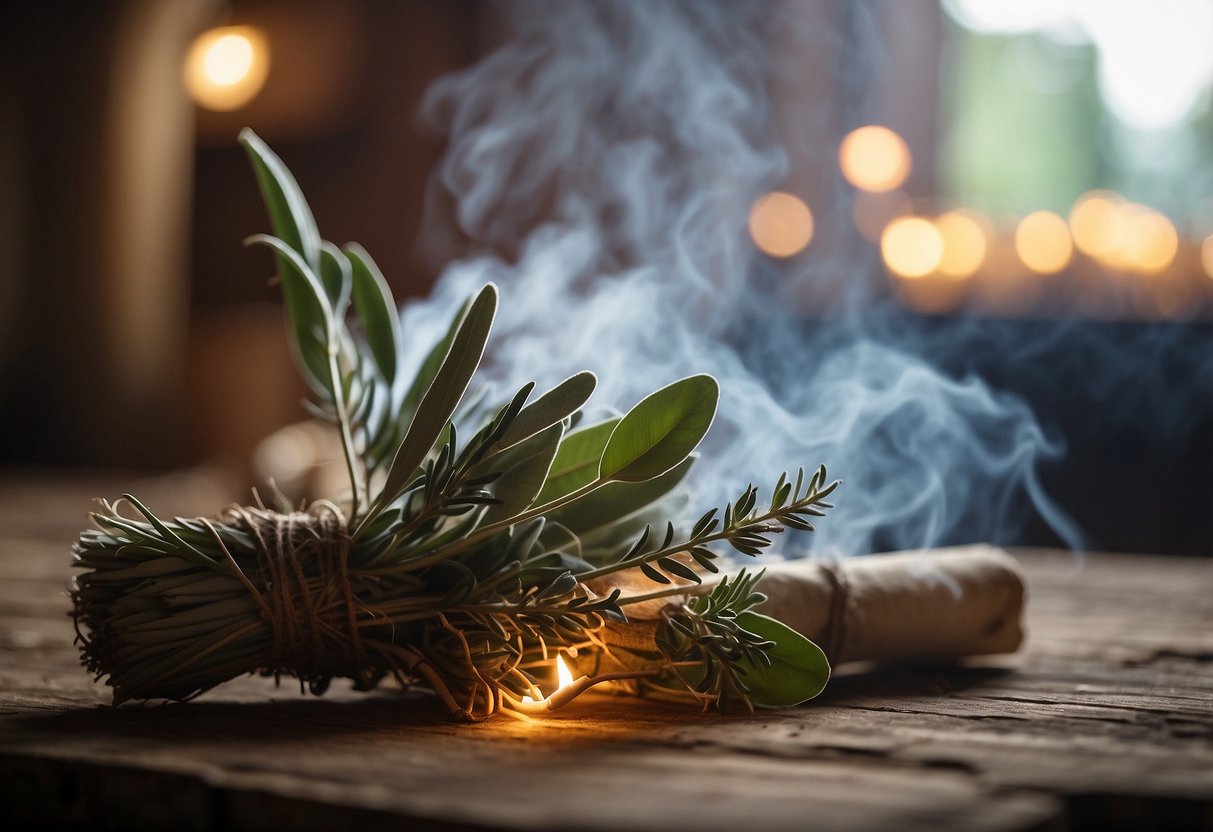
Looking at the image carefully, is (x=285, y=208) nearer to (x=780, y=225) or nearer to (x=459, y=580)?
(x=459, y=580)

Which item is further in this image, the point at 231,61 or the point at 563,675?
the point at 231,61

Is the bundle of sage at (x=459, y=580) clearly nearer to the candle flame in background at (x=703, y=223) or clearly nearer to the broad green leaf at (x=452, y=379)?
the broad green leaf at (x=452, y=379)

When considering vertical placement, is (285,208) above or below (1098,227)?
below

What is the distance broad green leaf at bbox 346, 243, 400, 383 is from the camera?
922mm

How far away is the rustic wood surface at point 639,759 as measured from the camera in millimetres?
524

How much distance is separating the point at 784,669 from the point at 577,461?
19 cm

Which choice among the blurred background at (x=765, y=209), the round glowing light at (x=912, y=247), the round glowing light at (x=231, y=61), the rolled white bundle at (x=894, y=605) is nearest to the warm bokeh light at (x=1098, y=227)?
the blurred background at (x=765, y=209)

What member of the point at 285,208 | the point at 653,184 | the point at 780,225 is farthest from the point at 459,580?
the point at 653,184

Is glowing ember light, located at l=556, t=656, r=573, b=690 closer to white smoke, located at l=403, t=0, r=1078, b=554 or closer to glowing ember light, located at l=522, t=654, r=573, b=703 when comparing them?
glowing ember light, located at l=522, t=654, r=573, b=703

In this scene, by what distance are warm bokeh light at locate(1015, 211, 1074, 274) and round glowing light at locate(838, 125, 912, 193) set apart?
0.72 meters

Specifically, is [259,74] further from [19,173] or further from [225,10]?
[19,173]

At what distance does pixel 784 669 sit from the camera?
75 centimetres

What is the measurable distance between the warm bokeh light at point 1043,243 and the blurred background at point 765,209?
11 mm

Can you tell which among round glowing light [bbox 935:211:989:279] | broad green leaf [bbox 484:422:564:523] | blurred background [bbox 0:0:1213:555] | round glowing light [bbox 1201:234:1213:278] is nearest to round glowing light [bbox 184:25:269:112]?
blurred background [bbox 0:0:1213:555]
